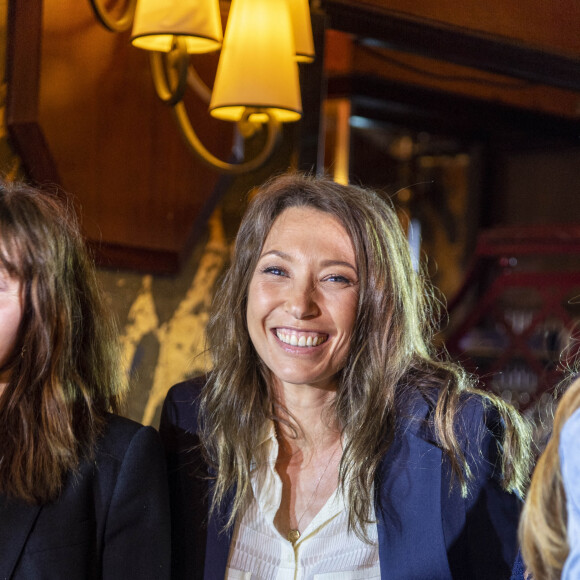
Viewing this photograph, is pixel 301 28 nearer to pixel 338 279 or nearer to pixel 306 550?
pixel 338 279

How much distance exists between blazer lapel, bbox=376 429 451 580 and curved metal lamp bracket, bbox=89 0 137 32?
4.30 ft

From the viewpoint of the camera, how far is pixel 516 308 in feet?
22.6

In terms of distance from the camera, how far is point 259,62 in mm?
2467

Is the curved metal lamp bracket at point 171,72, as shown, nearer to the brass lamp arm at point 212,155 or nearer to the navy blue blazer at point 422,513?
the brass lamp arm at point 212,155

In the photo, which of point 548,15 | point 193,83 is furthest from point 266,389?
point 548,15

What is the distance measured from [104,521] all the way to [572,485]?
1.00m

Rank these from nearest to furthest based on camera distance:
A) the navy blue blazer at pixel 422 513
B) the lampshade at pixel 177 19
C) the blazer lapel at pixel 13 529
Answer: the blazer lapel at pixel 13 529 → the navy blue blazer at pixel 422 513 → the lampshade at pixel 177 19

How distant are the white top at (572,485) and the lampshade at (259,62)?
167 cm

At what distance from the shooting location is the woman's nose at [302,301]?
1.89 meters

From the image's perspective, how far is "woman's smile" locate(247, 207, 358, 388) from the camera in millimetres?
1909

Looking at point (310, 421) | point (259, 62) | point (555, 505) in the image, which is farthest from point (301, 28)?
point (555, 505)

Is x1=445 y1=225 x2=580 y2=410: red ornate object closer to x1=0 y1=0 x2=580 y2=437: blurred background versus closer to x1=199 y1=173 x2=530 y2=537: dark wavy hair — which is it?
x1=0 y1=0 x2=580 y2=437: blurred background

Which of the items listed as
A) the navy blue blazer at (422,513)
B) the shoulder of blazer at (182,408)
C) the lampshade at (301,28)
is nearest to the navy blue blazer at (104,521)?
the navy blue blazer at (422,513)

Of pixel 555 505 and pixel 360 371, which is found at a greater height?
pixel 360 371
